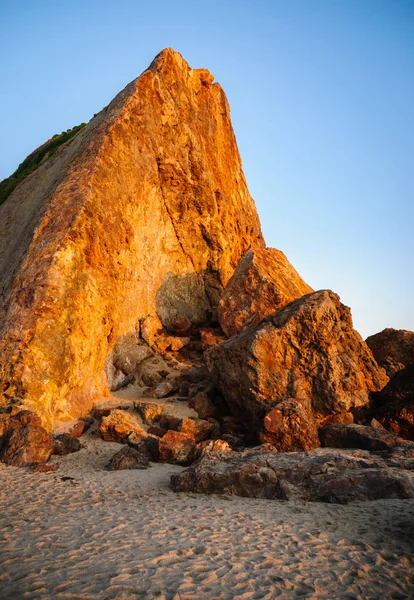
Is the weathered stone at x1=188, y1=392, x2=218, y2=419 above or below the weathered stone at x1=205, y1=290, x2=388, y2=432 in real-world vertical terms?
below

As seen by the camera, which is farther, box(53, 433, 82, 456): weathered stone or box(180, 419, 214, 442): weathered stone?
box(180, 419, 214, 442): weathered stone

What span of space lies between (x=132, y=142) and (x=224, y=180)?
9.48 m

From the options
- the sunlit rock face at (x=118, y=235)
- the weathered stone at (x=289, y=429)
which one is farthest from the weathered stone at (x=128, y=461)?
the weathered stone at (x=289, y=429)

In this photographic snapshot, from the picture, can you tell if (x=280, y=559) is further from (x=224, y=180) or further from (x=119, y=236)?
(x=224, y=180)

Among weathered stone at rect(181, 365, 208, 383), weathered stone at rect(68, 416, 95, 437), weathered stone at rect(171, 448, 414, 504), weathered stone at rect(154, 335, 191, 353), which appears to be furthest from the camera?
weathered stone at rect(154, 335, 191, 353)

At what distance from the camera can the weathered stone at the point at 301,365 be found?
14281 millimetres

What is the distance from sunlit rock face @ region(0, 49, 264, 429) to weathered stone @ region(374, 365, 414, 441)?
1050 cm

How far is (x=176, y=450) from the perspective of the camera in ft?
40.0

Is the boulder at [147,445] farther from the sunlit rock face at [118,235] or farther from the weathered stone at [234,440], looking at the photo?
the sunlit rock face at [118,235]

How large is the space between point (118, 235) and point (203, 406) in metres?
8.32

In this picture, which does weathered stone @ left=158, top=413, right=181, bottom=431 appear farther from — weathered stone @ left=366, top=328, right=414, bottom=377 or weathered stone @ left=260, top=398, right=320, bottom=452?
weathered stone @ left=366, top=328, right=414, bottom=377

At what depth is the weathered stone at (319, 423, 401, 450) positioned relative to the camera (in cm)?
1182

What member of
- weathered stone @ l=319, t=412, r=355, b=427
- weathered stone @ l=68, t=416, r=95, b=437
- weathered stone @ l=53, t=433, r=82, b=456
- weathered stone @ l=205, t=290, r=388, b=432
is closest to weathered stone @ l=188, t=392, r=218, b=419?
weathered stone @ l=205, t=290, r=388, b=432

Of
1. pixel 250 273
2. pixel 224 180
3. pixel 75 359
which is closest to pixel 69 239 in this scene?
pixel 75 359
